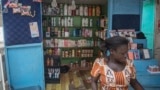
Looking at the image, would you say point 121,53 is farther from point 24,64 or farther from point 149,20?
point 149,20

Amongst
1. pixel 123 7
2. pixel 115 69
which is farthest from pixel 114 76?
pixel 123 7

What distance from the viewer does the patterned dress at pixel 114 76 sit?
1.63 metres

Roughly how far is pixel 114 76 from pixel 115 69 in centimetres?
6

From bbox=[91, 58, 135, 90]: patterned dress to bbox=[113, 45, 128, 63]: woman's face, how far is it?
7 centimetres

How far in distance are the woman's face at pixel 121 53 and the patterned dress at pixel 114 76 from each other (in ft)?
0.24

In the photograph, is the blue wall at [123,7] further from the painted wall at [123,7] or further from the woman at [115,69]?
the woman at [115,69]

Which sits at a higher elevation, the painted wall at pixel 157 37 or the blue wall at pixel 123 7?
the blue wall at pixel 123 7

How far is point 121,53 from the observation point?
1.63 meters

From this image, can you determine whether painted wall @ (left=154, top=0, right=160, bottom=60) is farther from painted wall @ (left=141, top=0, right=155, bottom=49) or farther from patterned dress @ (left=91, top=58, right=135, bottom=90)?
patterned dress @ (left=91, top=58, right=135, bottom=90)

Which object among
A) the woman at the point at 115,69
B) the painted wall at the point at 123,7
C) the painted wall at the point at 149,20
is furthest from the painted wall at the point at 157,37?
the woman at the point at 115,69

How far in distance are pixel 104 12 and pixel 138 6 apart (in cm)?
180

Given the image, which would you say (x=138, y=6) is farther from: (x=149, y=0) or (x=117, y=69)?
(x=117, y=69)

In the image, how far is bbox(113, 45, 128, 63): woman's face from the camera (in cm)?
162

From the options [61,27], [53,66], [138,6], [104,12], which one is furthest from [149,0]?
[53,66]
